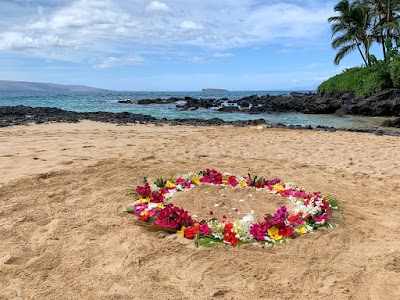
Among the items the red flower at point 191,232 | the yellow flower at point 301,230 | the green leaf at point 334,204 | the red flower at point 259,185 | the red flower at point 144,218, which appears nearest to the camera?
the red flower at point 191,232

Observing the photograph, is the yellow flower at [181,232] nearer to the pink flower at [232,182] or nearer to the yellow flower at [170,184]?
the yellow flower at [170,184]

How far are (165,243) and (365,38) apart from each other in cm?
3766

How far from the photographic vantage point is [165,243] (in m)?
3.87

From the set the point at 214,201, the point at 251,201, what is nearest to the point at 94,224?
the point at 214,201

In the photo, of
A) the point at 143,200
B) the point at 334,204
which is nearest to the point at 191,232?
the point at 143,200

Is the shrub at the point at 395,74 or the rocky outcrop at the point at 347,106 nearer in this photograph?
the rocky outcrop at the point at 347,106

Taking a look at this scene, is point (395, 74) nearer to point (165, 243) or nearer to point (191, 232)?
point (191, 232)

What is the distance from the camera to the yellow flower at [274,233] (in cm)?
400

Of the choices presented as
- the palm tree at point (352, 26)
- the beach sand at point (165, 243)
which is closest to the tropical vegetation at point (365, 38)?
the palm tree at point (352, 26)

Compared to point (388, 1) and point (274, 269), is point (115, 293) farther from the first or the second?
point (388, 1)

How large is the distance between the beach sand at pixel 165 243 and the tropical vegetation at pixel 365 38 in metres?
25.8

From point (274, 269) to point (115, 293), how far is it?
56.8 inches

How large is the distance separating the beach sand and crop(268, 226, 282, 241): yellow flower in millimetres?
133

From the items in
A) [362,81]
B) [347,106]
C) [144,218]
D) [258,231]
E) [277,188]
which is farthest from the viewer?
[362,81]
